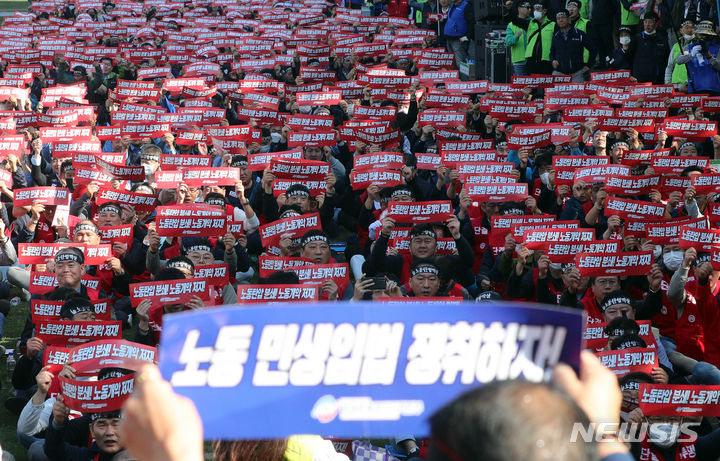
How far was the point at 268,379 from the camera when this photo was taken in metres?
1.89

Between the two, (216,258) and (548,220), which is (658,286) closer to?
(548,220)

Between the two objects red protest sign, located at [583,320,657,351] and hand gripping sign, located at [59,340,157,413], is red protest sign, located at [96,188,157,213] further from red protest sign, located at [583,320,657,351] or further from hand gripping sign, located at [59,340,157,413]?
red protest sign, located at [583,320,657,351]

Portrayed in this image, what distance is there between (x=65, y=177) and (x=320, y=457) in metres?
9.27

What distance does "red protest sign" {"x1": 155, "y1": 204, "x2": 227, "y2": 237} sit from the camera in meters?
9.52

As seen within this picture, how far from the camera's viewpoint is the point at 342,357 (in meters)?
1.88

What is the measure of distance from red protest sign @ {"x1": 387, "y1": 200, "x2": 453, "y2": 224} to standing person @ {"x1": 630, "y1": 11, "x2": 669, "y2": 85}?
825cm

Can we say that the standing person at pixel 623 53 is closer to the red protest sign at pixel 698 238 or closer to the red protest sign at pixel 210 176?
the red protest sign at pixel 210 176

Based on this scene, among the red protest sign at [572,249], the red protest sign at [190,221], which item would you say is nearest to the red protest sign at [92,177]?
the red protest sign at [190,221]

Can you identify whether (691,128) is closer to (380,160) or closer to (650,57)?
(380,160)

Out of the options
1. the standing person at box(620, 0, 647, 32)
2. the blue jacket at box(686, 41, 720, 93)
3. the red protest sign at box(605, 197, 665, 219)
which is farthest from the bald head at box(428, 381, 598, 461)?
the standing person at box(620, 0, 647, 32)

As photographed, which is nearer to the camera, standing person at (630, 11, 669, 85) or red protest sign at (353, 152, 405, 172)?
red protest sign at (353, 152, 405, 172)

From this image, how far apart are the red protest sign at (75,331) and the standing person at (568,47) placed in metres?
11.9

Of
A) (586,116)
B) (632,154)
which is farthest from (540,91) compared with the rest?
(632,154)

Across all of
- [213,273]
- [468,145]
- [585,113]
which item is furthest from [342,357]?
[585,113]
